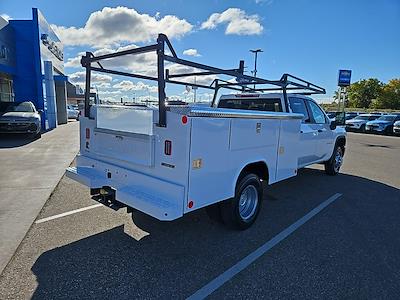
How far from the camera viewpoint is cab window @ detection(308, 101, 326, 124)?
6730 mm

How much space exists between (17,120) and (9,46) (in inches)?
283

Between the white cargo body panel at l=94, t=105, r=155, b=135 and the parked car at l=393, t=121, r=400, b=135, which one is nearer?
the white cargo body panel at l=94, t=105, r=155, b=135

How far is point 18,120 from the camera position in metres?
13.0

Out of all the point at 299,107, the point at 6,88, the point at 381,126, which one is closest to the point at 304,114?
the point at 299,107

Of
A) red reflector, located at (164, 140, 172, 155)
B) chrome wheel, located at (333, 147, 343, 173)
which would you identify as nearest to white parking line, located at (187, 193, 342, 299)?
red reflector, located at (164, 140, 172, 155)

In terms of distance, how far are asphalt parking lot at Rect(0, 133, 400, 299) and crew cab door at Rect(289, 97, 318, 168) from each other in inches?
42.6

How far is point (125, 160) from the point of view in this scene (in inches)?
153

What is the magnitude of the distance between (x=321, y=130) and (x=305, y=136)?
115cm

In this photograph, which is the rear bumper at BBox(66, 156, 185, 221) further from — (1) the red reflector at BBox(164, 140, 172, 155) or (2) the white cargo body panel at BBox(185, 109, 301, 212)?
(1) the red reflector at BBox(164, 140, 172, 155)

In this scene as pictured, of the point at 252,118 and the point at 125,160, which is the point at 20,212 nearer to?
the point at 125,160

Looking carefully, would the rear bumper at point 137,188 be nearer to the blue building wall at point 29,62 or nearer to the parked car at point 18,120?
the parked car at point 18,120

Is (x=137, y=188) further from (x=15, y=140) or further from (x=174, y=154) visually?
(x=15, y=140)

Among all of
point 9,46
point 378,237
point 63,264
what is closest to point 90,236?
point 63,264

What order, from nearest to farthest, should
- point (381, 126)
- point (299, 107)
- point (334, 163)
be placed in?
1. point (299, 107)
2. point (334, 163)
3. point (381, 126)
